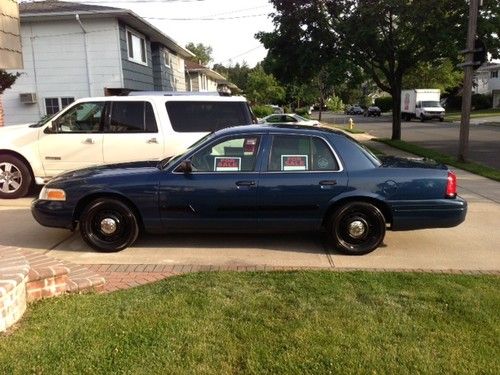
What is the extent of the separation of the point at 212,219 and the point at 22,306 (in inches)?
92.4

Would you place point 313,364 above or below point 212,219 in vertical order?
below

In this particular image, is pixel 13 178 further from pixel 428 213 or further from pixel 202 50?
pixel 202 50

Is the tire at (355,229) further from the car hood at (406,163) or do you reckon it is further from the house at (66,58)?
the house at (66,58)

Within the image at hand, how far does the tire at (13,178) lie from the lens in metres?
8.72

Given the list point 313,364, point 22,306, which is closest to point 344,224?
point 313,364

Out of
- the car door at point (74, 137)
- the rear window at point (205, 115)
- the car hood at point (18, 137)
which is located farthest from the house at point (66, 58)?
the rear window at point (205, 115)

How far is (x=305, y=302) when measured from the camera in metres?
4.17

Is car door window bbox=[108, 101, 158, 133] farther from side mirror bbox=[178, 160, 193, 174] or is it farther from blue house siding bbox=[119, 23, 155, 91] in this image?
blue house siding bbox=[119, 23, 155, 91]

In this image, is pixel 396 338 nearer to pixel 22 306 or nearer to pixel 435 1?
pixel 22 306

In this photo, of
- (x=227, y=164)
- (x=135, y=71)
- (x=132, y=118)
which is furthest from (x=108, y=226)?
(x=135, y=71)

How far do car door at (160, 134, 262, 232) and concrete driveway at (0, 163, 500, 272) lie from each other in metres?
0.36

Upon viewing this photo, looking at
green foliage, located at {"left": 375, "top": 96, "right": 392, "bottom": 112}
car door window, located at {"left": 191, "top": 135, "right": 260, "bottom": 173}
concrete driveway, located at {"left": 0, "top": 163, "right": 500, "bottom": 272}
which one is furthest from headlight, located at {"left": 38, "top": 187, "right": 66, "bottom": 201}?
green foliage, located at {"left": 375, "top": 96, "right": 392, "bottom": 112}

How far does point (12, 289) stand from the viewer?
3.61 meters

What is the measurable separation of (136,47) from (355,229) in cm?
1588
